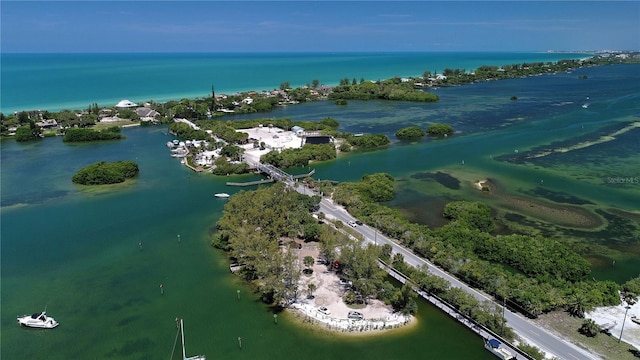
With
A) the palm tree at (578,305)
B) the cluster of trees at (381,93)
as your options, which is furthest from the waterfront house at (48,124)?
the palm tree at (578,305)

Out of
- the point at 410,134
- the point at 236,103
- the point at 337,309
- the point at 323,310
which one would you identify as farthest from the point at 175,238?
the point at 236,103

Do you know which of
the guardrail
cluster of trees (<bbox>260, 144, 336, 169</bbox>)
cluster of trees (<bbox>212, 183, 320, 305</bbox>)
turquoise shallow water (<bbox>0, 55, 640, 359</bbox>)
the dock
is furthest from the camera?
cluster of trees (<bbox>260, 144, 336, 169</bbox>)

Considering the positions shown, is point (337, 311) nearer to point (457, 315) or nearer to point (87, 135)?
point (457, 315)

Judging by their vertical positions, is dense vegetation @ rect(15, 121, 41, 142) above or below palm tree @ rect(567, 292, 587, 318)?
above

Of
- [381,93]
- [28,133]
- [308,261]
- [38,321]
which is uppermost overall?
[381,93]

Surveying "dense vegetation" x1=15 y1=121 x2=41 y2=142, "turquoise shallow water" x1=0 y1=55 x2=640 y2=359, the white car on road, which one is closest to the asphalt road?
"turquoise shallow water" x1=0 y1=55 x2=640 y2=359

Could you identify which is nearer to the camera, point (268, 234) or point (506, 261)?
point (506, 261)

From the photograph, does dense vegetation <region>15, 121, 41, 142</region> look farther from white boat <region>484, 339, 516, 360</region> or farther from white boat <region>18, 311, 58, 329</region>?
white boat <region>484, 339, 516, 360</region>

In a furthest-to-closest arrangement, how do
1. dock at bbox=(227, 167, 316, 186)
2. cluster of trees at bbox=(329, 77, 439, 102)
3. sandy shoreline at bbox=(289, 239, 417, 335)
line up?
cluster of trees at bbox=(329, 77, 439, 102), dock at bbox=(227, 167, 316, 186), sandy shoreline at bbox=(289, 239, 417, 335)
